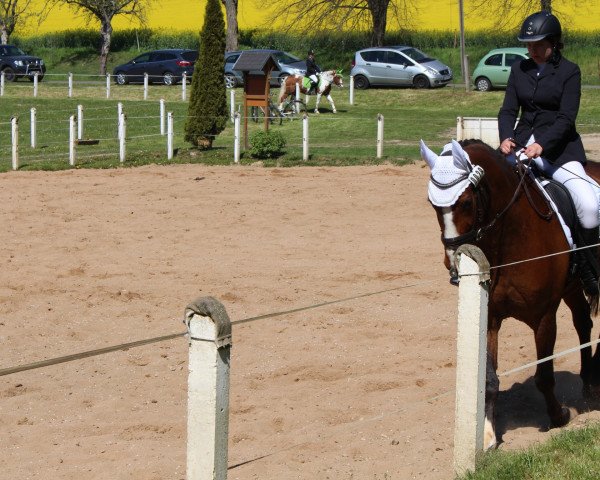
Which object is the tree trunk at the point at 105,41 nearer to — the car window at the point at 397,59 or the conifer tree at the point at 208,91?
the car window at the point at 397,59

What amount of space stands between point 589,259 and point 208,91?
18.7 m

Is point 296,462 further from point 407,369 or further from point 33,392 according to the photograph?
point 33,392

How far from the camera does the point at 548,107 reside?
8.34 metres

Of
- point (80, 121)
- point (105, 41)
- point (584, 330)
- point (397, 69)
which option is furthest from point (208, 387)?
point (105, 41)

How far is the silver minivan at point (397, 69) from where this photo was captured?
4116cm

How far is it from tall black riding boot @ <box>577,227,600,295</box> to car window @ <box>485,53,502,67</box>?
31919mm

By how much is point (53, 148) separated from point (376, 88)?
17.7 meters

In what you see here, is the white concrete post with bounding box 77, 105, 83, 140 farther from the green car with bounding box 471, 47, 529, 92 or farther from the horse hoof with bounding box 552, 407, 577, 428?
the horse hoof with bounding box 552, 407, 577, 428

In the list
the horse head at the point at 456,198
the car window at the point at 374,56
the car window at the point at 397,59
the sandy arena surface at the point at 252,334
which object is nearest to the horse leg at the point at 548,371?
the sandy arena surface at the point at 252,334

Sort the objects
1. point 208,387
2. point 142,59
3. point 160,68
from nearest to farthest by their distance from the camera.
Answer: point 208,387 < point 160,68 < point 142,59

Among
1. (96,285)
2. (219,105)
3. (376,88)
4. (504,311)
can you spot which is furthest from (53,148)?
(504,311)

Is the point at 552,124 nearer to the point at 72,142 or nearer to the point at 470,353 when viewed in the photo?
the point at 470,353

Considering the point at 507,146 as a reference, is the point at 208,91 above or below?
below

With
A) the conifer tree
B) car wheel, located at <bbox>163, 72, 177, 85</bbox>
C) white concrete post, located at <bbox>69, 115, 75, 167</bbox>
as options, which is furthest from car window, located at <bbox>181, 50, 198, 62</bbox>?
white concrete post, located at <bbox>69, 115, 75, 167</bbox>
